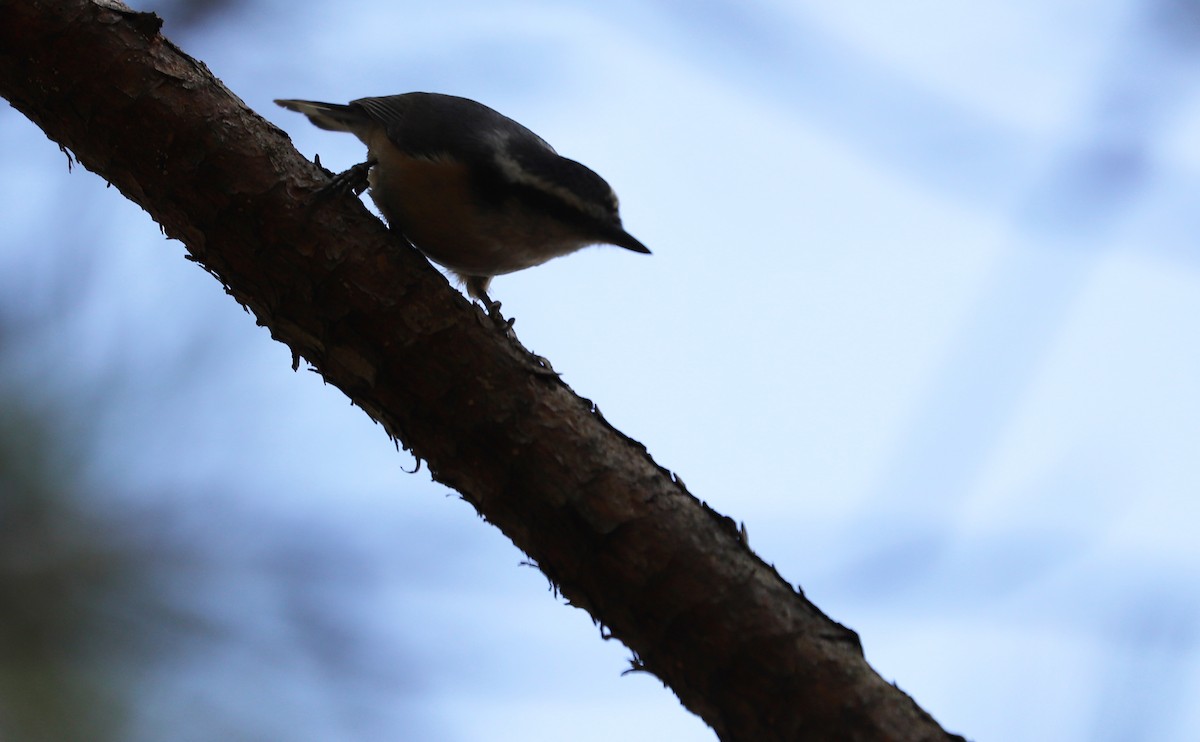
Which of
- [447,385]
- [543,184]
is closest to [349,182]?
[447,385]

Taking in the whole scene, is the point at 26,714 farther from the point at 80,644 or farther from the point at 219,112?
the point at 219,112

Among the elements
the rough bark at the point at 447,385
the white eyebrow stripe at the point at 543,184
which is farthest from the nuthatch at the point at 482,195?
the rough bark at the point at 447,385

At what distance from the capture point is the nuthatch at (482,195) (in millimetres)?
2635

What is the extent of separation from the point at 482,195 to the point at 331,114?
81 cm

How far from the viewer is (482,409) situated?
1909 millimetres

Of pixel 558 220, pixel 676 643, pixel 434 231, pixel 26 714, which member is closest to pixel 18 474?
pixel 26 714

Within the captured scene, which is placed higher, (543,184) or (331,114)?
(331,114)

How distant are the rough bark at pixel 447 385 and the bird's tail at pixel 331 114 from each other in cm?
93

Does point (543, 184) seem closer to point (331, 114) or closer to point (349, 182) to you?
point (349, 182)

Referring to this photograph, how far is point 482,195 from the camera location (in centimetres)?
265

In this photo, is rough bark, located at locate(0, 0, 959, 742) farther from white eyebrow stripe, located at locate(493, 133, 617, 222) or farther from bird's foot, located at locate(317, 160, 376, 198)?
white eyebrow stripe, located at locate(493, 133, 617, 222)

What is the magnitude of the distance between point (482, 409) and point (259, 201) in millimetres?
625

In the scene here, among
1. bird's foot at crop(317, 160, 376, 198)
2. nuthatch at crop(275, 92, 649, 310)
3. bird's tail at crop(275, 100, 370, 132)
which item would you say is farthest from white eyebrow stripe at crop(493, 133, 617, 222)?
bird's tail at crop(275, 100, 370, 132)

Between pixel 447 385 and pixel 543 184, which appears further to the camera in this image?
pixel 543 184
